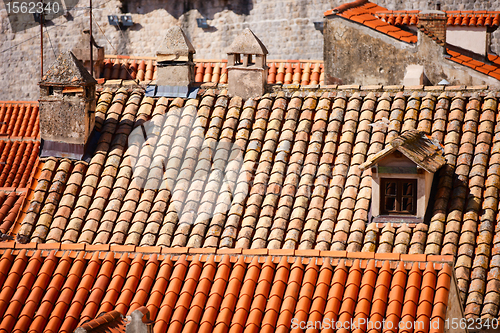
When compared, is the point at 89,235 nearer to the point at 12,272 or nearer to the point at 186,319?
the point at 12,272

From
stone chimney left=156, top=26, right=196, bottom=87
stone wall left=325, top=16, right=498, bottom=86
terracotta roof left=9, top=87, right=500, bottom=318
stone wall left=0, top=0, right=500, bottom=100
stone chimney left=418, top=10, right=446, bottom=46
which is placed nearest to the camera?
terracotta roof left=9, top=87, right=500, bottom=318

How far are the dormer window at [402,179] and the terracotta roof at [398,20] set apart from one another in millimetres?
5570

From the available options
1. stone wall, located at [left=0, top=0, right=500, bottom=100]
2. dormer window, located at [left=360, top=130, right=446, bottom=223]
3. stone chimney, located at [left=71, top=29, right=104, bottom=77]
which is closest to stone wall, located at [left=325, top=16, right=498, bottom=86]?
dormer window, located at [left=360, top=130, right=446, bottom=223]

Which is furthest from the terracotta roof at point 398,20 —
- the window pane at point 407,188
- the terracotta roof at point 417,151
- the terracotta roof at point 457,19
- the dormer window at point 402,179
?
the window pane at point 407,188

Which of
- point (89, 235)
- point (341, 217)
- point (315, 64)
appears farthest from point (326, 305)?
point (315, 64)

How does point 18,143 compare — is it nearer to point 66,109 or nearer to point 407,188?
point 66,109

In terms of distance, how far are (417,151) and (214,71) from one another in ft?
36.5

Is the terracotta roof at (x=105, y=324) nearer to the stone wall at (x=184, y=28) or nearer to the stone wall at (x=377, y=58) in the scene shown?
the stone wall at (x=377, y=58)

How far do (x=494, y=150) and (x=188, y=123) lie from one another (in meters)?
4.84

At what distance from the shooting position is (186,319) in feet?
29.0

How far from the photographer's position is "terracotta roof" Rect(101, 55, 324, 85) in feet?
66.3

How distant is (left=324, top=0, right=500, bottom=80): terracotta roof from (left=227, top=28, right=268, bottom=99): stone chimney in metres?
3.77

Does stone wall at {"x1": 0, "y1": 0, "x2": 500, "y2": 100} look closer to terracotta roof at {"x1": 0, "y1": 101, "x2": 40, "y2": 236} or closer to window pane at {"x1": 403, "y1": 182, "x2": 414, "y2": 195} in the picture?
terracotta roof at {"x1": 0, "y1": 101, "x2": 40, "y2": 236}

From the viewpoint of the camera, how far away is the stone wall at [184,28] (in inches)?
1023
